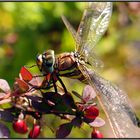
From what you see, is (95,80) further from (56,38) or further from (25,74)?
(56,38)

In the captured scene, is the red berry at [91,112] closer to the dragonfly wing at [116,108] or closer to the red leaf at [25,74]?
the dragonfly wing at [116,108]

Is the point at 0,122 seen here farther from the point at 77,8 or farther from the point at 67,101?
the point at 77,8

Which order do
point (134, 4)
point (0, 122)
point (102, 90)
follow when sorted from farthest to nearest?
point (134, 4) < point (102, 90) < point (0, 122)

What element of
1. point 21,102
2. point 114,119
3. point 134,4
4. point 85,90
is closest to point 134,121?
point 114,119

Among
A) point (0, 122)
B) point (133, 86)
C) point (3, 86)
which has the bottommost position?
point (133, 86)

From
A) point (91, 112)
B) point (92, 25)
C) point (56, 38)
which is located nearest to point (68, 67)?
point (91, 112)

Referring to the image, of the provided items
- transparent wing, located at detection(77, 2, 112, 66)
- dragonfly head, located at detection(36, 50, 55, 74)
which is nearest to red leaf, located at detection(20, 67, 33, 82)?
dragonfly head, located at detection(36, 50, 55, 74)

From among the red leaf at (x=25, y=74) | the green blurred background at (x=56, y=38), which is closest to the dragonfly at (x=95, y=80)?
the red leaf at (x=25, y=74)
